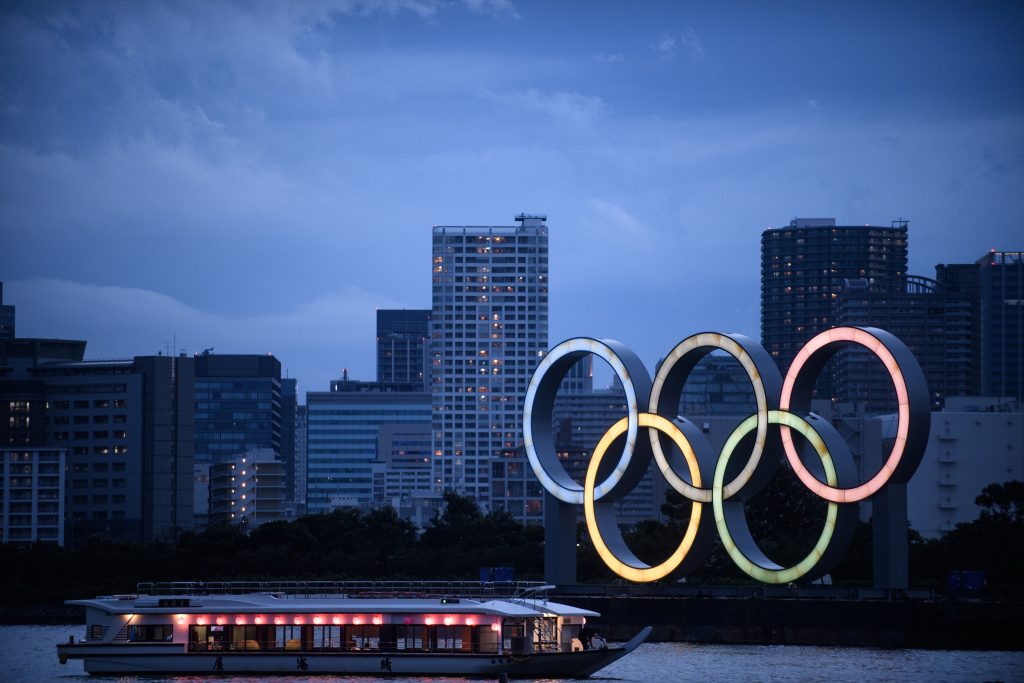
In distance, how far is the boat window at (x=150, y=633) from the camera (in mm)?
72938

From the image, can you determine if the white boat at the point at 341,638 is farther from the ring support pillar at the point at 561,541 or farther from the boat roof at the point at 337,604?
the ring support pillar at the point at 561,541

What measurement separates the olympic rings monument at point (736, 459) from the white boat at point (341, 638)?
12643 millimetres

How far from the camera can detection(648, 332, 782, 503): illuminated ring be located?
80.8m

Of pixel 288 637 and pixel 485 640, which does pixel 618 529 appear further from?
pixel 288 637

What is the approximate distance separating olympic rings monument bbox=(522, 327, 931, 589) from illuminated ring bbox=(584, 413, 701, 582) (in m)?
0.07

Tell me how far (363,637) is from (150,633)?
1000 cm

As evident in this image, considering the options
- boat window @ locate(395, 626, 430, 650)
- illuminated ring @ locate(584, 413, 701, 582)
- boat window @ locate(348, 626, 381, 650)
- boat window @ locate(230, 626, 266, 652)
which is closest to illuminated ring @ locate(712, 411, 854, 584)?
illuminated ring @ locate(584, 413, 701, 582)

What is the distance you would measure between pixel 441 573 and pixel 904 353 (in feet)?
183

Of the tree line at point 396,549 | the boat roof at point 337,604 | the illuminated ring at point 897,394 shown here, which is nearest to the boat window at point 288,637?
the boat roof at point 337,604

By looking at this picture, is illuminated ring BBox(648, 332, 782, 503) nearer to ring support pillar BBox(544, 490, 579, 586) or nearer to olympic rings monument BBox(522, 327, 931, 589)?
olympic rings monument BBox(522, 327, 931, 589)

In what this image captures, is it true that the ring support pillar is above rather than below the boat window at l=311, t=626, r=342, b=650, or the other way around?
→ above

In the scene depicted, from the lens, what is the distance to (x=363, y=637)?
71.6m

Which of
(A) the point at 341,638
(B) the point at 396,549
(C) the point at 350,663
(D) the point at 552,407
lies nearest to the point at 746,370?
(D) the point at 552,407

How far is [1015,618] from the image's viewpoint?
81.2m
